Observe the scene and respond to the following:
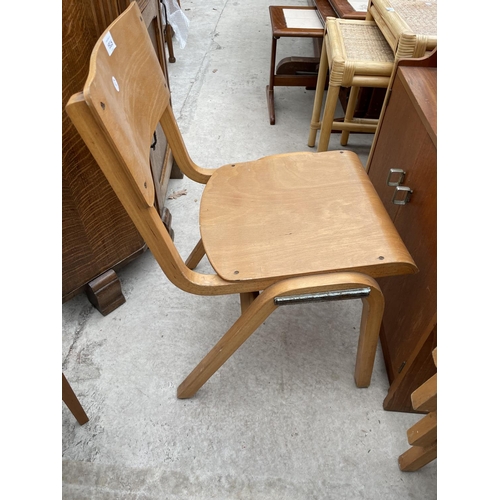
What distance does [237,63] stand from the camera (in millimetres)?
2893

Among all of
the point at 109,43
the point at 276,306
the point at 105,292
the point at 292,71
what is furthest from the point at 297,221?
the point at 292,71

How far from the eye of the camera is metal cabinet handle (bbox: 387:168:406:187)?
101 centimetres

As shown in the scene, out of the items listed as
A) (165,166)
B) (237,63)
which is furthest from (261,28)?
(165,166)

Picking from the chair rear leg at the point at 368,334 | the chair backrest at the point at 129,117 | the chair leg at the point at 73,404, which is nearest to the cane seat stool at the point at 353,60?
the chair backrest at the point at 129,117

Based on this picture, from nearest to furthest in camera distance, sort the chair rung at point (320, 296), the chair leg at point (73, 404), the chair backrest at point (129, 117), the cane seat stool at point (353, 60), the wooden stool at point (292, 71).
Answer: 1. the chair backrest at point (129, 117)
2. the chair rung at point (320, 296)
3. the chair leg at point (73, 404)
4. the cane seat stool at point (353, 60)
5. the wooden stool at point (292, 71)

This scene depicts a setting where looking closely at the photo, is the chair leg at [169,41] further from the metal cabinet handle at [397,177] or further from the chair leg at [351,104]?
the metal cabinet handle at [397,177]

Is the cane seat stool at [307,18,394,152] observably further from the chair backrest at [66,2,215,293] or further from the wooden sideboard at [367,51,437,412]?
the chair backrest at [66,2,215,293]

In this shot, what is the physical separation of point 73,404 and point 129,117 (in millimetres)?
722

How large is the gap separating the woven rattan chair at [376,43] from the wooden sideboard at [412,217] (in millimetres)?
339

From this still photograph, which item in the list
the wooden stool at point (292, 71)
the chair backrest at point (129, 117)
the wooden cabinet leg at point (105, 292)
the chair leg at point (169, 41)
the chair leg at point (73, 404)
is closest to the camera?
the chair backrest at point (129, 117)

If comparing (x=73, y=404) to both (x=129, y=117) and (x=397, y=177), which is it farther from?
(x=397, y=177)

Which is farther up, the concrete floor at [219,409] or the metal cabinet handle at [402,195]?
the metal cabinet handle at [402,195]

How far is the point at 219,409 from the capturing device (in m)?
1.12

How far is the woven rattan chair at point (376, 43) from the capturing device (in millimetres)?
1333
